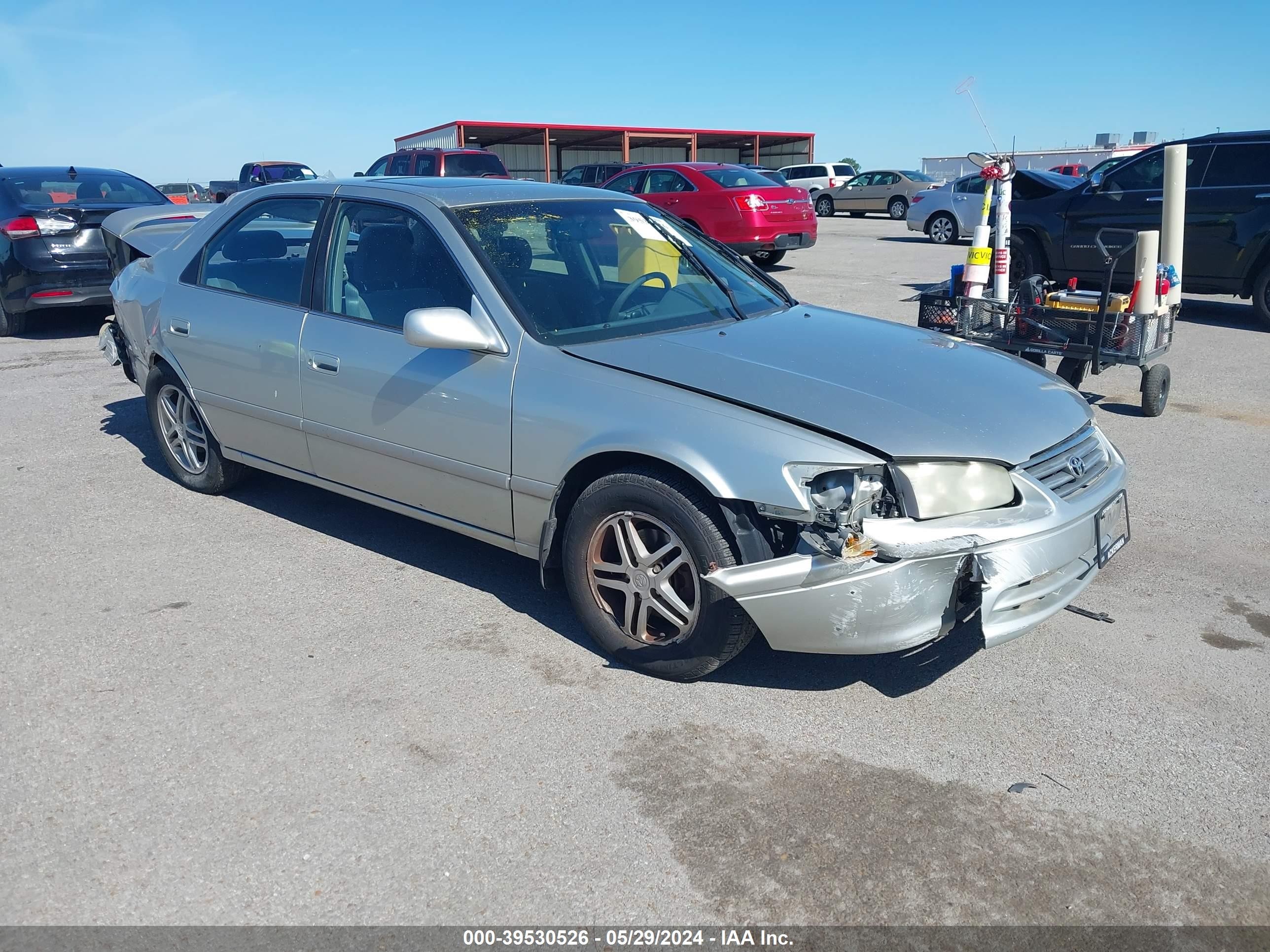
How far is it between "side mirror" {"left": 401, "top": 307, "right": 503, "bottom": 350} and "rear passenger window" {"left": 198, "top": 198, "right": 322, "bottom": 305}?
113cm

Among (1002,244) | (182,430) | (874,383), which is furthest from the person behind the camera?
(1002,244)

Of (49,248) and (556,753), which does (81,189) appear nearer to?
(49,248)

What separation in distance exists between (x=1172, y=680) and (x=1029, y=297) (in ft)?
13.9

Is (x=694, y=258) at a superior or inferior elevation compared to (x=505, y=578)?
superior

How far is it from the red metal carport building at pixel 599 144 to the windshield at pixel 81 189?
22.4 m

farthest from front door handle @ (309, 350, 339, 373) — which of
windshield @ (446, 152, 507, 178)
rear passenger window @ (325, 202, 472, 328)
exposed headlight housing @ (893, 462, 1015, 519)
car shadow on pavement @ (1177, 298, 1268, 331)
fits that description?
windshield @ (446, 152, 507, 178)

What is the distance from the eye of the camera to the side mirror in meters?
3.68

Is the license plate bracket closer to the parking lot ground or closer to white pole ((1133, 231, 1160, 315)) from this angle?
the parking lot ground

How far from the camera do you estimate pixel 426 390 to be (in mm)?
3967

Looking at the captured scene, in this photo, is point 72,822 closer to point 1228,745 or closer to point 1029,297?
point 1228,745

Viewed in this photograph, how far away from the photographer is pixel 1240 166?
10.5m

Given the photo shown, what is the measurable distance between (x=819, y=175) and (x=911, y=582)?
3225cm

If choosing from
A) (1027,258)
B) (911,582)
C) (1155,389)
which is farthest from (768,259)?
(911,582)

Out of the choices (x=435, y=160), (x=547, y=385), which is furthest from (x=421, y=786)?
(x=435, y=160)
